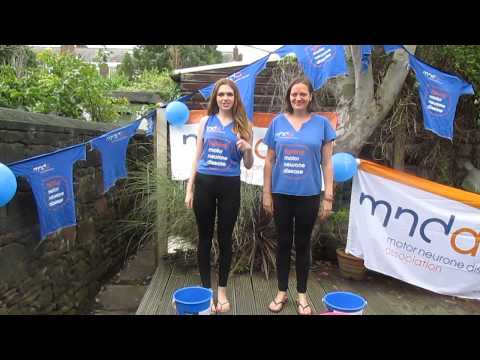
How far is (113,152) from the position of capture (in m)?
3.77

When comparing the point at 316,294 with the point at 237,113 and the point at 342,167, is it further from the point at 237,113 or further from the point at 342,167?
the point at 237,113

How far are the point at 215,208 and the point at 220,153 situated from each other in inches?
16.7

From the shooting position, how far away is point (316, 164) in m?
2.88

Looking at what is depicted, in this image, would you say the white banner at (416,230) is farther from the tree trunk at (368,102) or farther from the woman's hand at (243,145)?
the woman's hand at (243,145)

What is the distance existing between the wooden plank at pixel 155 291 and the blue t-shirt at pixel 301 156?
1488 millimetres

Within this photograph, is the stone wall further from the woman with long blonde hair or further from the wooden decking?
the woman with long blonde hair

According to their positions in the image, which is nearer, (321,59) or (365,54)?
(321,59)

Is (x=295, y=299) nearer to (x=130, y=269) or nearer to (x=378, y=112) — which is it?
(x=378, y=112)

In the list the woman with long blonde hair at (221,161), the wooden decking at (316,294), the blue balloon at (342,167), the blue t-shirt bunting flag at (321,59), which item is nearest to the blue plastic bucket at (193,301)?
the woman with long blonde hair at (221,161)

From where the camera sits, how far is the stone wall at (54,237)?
2734 millimetres

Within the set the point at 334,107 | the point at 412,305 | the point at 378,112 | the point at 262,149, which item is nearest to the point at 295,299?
the point at 412,305

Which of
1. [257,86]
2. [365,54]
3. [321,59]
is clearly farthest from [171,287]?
[365,54]

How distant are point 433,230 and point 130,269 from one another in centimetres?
375

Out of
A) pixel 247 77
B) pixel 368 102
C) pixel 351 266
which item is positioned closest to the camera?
pixel 247 77
